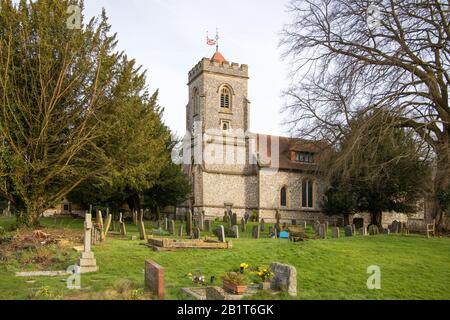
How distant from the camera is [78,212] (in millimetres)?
44844

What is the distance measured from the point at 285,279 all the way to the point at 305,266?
11.6 feet

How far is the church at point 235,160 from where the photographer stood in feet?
126

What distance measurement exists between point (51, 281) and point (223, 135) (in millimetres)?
30701

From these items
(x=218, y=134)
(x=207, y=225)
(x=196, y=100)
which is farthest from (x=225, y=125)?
(x=207, y=225)

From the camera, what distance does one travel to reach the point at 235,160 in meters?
39.7

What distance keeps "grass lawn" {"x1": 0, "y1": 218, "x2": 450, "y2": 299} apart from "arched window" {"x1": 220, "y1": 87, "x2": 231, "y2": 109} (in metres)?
26.5

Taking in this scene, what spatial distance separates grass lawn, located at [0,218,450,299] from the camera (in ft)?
32.2

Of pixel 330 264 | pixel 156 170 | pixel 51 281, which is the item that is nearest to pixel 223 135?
pixel 156 170

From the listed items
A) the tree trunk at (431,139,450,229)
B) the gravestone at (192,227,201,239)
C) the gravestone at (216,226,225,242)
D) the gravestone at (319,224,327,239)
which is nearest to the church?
the gravestone at (319,224,327,239)

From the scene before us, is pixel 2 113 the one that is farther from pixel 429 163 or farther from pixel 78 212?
pixel 78 212

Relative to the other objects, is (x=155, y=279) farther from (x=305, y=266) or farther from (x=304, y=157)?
(x=304, y=157)

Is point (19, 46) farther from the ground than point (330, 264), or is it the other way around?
point (19, 46)

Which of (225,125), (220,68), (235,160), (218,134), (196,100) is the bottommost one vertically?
(235,160)
